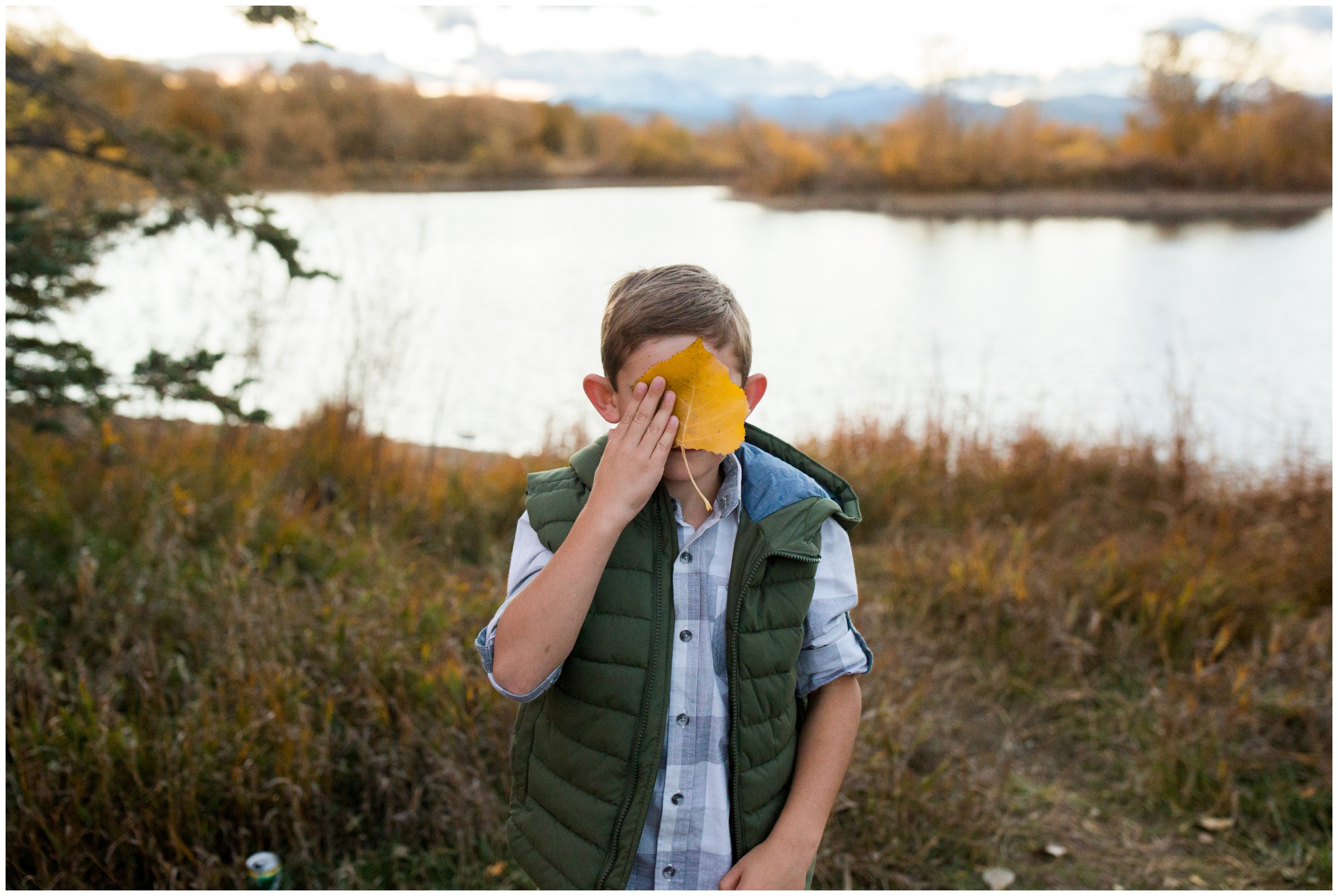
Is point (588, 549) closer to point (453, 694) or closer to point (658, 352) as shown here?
point (658, 352)

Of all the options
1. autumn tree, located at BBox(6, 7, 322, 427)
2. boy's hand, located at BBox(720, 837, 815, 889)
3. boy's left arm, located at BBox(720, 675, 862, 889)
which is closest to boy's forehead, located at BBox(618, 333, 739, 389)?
boy's left arm, located at BBox(720, 675, 862, 889)

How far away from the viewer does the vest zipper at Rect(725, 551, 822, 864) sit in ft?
4.00

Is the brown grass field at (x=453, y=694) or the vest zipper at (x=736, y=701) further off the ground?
the vest zipper at (x=736, y=701)

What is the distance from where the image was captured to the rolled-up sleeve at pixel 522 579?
→ 120 cm

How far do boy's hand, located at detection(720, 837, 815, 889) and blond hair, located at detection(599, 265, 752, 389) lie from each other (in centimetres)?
65

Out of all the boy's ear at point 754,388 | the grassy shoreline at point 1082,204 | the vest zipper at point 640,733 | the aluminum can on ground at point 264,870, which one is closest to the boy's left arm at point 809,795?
the vest zipper at point 640,733

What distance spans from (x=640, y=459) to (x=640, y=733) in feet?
1.31

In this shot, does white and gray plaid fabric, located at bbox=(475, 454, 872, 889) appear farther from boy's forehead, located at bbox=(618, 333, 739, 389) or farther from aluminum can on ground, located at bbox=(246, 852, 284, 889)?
aluminum can on ground, located at bbox=(246, 852, 284, 889)

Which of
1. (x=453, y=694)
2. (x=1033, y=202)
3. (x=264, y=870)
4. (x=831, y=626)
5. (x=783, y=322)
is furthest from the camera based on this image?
(x=1033, y=202)

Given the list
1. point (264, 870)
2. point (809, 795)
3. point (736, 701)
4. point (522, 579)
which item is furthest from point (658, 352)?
point (264, 870)

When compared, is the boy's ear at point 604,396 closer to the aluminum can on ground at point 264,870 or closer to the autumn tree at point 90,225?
the aluminum can on ground at point 264,870

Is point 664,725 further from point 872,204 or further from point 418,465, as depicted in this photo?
point 872,204

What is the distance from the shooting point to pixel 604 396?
4.07 ft

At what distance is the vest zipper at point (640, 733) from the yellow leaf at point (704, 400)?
0.18 m
